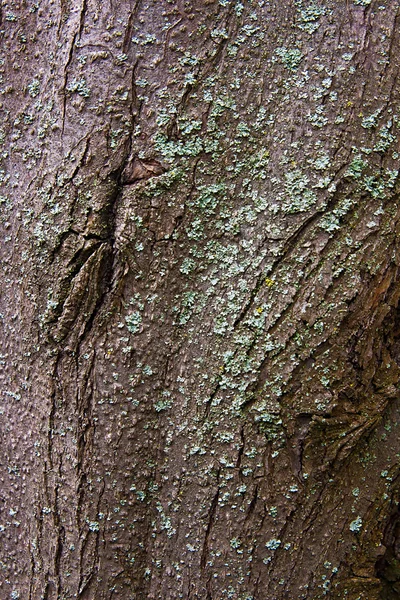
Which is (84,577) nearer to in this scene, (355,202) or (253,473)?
(253,473)

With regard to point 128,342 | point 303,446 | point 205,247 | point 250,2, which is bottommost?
point 303,446

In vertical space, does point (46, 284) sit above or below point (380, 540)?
above

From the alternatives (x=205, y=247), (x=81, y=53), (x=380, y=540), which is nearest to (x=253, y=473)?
(x=380, y=540)

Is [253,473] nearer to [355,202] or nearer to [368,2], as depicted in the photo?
[355,202]

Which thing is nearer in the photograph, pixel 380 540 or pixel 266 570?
pixel 266 570

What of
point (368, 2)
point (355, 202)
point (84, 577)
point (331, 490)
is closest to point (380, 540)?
point (331, 490)

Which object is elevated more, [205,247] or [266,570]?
[205,247]
